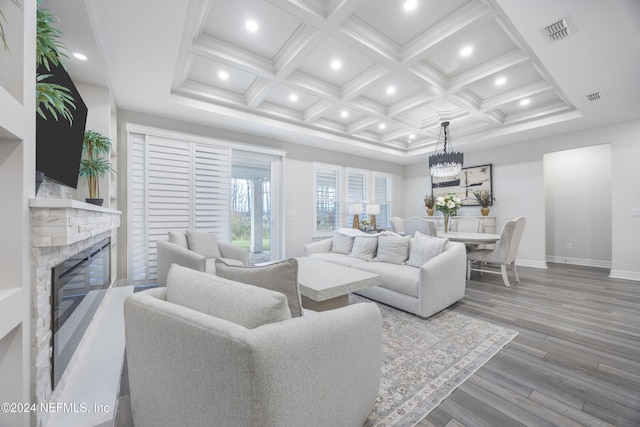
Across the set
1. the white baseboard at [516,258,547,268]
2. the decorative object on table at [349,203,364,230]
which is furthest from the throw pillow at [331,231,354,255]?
the white baseboard at [516,258,547,268]

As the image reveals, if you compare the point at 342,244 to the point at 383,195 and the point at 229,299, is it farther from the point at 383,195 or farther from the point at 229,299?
the point at 383,195

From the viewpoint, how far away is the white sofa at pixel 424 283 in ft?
8.32

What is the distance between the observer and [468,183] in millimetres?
6031

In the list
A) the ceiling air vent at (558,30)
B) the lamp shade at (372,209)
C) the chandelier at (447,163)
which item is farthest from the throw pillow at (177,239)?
the ceiling air vent at (558,30)

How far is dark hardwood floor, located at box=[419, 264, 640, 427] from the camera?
1.39 meters

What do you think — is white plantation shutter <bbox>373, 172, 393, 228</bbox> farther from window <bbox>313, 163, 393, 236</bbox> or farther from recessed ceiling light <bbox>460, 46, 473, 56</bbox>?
recessed ceiling light <bbox>460, 46, 473, 56</bbox>

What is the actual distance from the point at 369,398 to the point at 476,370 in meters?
1.00

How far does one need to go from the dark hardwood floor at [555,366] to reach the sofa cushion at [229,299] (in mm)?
1148

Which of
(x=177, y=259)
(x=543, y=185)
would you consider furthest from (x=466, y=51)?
(x=177, y=259)

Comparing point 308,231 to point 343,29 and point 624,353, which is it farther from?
point 624,353

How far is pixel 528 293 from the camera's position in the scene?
3420mm

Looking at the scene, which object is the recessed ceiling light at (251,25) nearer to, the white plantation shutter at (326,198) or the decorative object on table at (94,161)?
the decorative object on table at (94,161)

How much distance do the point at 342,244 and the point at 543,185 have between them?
428 centimetres

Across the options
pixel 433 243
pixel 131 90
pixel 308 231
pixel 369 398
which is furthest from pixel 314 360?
pixel 308 231
